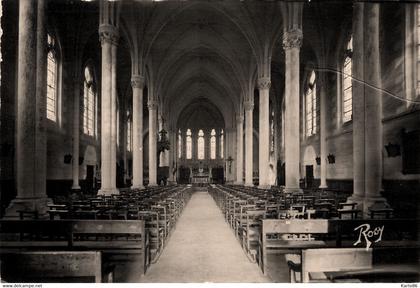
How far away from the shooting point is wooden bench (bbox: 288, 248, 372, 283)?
4.00m

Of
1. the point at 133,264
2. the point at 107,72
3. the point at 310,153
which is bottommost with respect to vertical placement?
the point at 133,264

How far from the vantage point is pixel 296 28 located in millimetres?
16734

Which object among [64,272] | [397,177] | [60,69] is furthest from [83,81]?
[64,272]

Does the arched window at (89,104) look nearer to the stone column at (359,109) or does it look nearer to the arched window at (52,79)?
the arched window at (52,79)

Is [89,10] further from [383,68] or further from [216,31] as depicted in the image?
[383,68]

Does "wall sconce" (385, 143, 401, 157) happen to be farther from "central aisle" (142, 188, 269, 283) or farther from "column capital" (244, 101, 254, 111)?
"column capital" (244, 101, 254, 111)

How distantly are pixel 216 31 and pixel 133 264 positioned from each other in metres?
23.9

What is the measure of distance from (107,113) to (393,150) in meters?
12.2

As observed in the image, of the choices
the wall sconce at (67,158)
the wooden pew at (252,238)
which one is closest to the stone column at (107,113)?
the wall sconce at (67,158)

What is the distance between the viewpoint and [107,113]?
16312 mm

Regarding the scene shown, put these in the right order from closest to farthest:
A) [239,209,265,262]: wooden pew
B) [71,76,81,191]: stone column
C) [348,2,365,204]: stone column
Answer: [239,209,265,262]: wooden pew < [348,2,365,204]: stone column < [71,76,81,191]: stone column

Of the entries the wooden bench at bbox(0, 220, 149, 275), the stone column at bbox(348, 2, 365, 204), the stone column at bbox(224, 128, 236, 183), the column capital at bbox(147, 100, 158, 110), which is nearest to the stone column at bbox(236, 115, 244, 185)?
the stone column at bbox(224, 128, 236, 183)

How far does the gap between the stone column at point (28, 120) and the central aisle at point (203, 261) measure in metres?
3.86

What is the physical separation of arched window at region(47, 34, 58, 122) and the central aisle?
14.2 m
